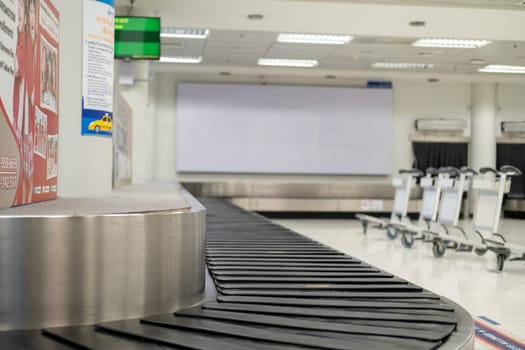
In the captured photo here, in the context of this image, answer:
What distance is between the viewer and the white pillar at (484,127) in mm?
17062

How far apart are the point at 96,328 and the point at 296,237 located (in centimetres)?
253

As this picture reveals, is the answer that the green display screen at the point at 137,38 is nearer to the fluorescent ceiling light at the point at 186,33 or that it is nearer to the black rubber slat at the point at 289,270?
the fluorescent ceiling light at the point at 186,33

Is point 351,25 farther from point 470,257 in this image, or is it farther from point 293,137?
point 293,137

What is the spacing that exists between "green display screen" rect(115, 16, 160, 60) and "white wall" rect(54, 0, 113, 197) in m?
4.89

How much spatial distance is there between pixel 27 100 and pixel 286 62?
13767mm

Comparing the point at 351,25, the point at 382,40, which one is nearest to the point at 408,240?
the point at 351,25

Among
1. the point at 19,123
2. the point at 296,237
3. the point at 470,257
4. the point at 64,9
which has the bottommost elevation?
the point at 470,257

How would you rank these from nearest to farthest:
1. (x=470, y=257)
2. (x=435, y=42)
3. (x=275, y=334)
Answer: (x=275, y=334), (x=470, y=257), (x=435, y=42)

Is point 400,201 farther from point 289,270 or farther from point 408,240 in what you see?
point 289,270

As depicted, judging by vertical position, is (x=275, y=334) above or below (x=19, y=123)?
below

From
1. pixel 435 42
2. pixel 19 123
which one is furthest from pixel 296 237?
pixel 435 42

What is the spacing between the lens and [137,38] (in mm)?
7824

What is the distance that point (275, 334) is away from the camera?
4.75 ft

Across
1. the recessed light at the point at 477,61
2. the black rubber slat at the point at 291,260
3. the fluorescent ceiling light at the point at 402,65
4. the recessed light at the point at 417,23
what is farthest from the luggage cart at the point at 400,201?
the black rubber slat at the point at 291,260
